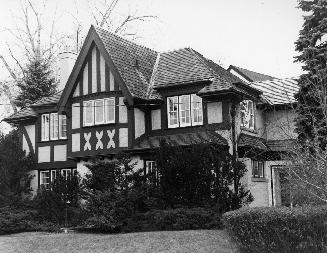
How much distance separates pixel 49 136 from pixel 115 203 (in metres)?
8.78

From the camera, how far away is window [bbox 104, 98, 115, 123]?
2294 cm

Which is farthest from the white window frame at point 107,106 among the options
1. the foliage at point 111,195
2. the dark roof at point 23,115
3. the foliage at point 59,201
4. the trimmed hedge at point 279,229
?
the trimmed hedge at point 279,229

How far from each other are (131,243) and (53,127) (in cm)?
1253

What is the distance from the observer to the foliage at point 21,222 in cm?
2100

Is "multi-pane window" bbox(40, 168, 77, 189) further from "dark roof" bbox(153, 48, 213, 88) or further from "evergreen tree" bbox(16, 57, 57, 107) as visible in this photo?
"evergreen tree" bbox(16, 57, 57, 107)

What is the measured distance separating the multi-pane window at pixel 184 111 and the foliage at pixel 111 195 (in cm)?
361

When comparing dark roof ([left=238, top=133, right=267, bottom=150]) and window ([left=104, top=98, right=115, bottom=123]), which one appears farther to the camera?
window ([left=104, top=98, right=115, bottom=123])

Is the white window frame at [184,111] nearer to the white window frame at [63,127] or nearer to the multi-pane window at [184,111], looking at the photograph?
the multi-pane window at [184,111]

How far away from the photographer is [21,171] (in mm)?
25859

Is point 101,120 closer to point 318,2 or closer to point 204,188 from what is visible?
point 204,188

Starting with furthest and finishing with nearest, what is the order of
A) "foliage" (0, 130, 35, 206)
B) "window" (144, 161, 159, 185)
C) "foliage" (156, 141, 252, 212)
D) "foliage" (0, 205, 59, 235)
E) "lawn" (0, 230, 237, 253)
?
"foliage" (0, 130, 35, 206) < "foliage" (0, 205, 59, 235) < "window" (144, 161, 159, 185) < "foliage" (156, 141, 252, 212) < "lawn" (0, 230, 237, 253)

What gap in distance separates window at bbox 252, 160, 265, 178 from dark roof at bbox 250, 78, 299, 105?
3.32 meters

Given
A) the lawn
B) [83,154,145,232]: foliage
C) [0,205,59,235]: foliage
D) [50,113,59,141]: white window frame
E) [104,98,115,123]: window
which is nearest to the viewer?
the lawn

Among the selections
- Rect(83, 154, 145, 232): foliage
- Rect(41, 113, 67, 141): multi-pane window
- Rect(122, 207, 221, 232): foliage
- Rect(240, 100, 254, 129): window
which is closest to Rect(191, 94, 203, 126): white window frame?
Rect(240, 100, 254, 129): window
